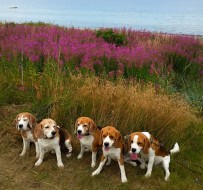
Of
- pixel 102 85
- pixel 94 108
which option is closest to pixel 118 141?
pixel 94 108

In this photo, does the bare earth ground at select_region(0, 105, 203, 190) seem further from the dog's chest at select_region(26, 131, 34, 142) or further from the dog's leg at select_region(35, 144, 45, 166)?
the dog's chest at select_region(26, 131, 34, 142)

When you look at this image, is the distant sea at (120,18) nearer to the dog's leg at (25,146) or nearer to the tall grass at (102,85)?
the tall grass at (102,85)

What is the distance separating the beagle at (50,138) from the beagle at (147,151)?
1.16 metres

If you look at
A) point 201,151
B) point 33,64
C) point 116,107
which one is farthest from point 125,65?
point 201,151

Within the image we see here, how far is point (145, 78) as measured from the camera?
8.59 m

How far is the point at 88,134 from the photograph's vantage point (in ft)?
18.6

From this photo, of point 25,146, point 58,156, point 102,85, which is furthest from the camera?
point 102,85

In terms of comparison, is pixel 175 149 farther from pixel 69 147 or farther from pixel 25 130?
pixel 25 130

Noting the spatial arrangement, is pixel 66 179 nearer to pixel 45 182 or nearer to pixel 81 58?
pixel 45 182

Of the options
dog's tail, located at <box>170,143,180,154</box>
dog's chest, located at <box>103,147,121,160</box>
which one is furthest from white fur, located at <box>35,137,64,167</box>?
dog's tail, located at <box>170,143,180,154</box>

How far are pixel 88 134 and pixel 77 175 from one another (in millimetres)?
650

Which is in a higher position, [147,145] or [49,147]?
[147,145]

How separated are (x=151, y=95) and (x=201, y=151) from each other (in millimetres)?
1304

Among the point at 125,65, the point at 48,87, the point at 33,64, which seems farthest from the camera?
the point at 125,65
